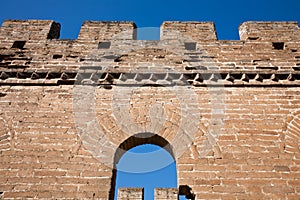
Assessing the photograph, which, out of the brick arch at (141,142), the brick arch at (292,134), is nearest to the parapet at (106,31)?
the brick arch at (141,142)

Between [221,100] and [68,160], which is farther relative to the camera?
[221,100]

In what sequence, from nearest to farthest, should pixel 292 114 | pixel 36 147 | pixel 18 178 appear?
pixel 18 178, pixel 36 147, pixel 292 114

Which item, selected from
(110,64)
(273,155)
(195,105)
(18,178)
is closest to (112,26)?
(110,64)

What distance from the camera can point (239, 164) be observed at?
4.00m

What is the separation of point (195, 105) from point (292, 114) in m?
1.50

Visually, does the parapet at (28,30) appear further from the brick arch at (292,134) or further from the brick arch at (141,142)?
the brick arch at (292,134)

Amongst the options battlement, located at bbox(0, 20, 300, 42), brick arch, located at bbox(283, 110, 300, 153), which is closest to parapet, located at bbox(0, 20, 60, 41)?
battlement, located at bbox(0, 20, 300, 42)

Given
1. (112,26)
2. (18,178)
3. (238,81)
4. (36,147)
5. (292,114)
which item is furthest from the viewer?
(112,26)

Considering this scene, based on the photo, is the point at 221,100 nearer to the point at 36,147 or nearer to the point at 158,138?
the point at 158,138

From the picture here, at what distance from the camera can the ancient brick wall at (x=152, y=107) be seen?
3.88 m

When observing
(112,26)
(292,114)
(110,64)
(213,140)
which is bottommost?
(213,140)

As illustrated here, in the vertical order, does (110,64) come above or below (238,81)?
above

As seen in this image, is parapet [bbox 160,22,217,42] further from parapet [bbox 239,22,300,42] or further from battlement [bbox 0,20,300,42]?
parapet [bbox 239,22,300,42]

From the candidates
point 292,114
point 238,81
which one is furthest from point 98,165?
point 292,114
